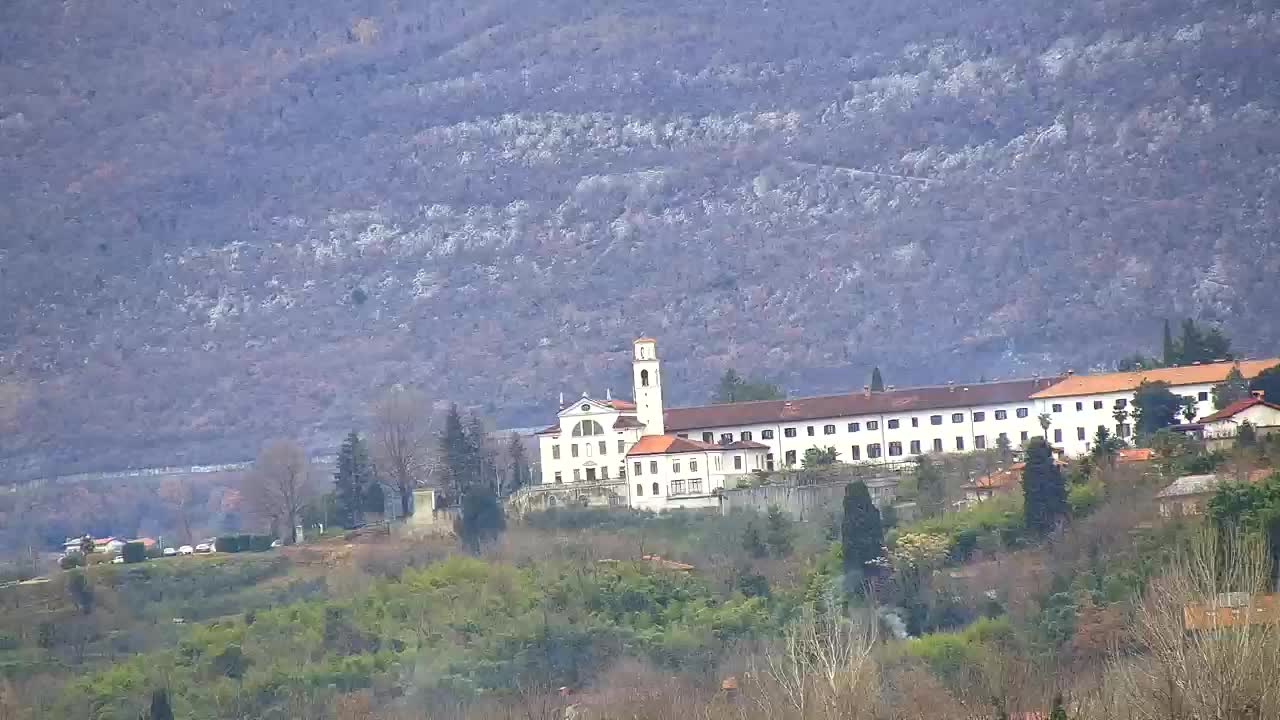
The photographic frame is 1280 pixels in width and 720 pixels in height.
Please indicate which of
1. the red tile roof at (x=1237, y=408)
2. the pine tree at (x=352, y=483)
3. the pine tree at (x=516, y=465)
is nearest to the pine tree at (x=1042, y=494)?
the red tile roof at (x=1237, y=408)

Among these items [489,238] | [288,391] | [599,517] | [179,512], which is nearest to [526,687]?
[599,517]

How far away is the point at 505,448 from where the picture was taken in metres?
92.1

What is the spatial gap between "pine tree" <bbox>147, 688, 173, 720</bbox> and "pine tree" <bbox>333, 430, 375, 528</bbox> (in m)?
18.5

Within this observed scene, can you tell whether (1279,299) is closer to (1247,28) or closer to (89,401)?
(1247,28)

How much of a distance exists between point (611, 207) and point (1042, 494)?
75.2 metres

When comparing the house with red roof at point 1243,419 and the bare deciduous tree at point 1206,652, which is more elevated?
the house with red roof at point 1243,419

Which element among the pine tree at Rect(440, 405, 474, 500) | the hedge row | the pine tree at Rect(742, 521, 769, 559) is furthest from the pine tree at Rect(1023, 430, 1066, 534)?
the hedge row

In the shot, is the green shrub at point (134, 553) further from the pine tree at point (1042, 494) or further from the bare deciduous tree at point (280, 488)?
the pine tree at point (1042, 494)

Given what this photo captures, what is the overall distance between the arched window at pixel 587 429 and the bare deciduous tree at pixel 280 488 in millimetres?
8620

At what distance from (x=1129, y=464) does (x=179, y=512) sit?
5115 centimetres

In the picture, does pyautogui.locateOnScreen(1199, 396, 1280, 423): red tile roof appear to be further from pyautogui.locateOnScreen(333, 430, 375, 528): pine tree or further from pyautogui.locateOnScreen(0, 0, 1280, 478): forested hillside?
pyautogui.locateOnScreen(0, 0, 1280, 478): forested hillside

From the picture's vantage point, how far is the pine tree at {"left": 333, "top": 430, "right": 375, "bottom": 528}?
269 feet

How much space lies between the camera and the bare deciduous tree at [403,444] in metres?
85.6

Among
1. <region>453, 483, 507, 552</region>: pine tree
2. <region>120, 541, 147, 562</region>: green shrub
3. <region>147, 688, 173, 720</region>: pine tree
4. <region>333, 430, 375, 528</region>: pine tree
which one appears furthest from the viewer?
<region>333, 430, 375, 528</region>: pine tree
